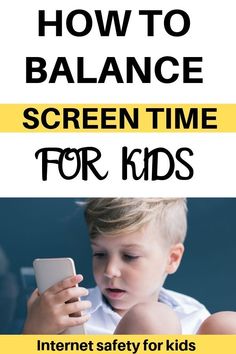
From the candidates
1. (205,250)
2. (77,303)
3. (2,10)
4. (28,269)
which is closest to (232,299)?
(205,250)

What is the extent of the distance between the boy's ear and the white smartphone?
297 millimetres

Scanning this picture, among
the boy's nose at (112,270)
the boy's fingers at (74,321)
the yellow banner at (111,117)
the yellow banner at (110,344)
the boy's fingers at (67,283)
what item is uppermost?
the yellow banner at (111,117)

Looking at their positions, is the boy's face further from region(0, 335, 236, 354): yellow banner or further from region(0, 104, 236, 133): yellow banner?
region(0, 104, 236, 133): yellow banner

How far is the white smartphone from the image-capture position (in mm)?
2072

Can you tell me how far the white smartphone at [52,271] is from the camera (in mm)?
2072

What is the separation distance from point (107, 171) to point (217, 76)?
1.45 ft

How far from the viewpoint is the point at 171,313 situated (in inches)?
81.4

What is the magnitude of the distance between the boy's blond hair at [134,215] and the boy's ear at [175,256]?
0.02m

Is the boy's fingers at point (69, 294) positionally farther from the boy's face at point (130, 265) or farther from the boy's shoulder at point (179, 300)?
the boy's shoulder at point (179, 300)

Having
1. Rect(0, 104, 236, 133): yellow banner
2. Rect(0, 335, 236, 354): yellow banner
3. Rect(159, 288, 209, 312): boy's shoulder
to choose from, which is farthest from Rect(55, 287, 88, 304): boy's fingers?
Rect(0, 104, 236, 133): yellow banner

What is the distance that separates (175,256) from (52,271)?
376 millimetres

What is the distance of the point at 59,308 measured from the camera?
6.86ft

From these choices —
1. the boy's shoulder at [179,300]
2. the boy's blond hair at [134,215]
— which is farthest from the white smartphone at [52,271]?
the boy's shoulder at [179,300]

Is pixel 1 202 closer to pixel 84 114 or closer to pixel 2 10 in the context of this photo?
pixel 84 114
